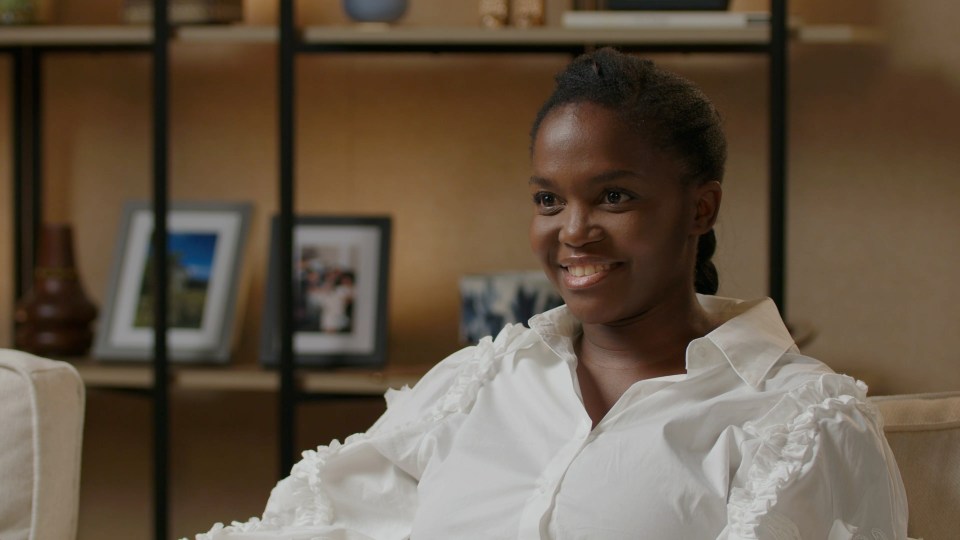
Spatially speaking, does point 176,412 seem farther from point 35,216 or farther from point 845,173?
point 845,173

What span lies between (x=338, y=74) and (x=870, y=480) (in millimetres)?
1808

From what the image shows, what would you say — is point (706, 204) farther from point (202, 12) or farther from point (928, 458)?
point (202, 12)

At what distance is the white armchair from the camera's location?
1.52m

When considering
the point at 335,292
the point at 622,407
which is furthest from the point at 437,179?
the point at 622,407

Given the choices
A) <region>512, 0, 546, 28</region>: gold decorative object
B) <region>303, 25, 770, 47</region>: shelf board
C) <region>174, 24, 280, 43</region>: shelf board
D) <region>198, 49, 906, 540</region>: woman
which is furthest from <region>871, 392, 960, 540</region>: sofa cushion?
<region>174, 24, 280, 43</region>: shelf board

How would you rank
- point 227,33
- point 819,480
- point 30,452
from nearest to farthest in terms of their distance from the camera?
point 819,480 → point 30,452 → point 227,33

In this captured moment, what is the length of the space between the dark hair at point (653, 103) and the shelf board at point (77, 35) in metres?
1.38

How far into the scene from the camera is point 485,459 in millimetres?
1222

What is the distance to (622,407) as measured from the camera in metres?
1.17

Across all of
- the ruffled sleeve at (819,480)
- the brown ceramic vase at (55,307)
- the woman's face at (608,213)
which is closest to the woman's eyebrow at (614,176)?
the woman's face at (608,213)

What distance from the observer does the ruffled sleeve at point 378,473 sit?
4.28 ft

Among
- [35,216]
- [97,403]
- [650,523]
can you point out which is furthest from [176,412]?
[650,523]

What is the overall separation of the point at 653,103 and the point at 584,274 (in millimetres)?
169

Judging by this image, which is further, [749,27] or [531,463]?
[749,27]
